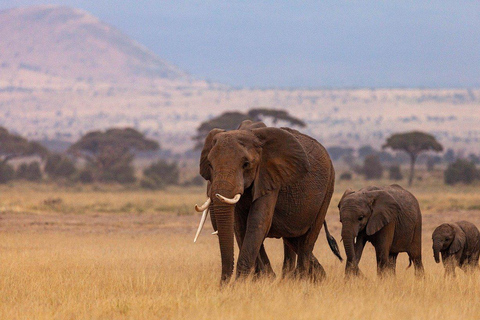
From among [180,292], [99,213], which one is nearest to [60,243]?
[180,292]

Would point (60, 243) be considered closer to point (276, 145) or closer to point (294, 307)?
point (276, 145)

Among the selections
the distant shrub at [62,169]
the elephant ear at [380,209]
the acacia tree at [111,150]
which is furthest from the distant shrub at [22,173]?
the elephant ear at [380,209]

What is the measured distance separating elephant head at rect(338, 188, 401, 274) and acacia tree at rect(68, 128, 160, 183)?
42834 mm

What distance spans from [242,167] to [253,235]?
28.7 inches

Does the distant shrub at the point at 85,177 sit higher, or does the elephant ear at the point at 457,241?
the elephant ear at the point at 457,241

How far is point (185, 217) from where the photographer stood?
27266 millimetres

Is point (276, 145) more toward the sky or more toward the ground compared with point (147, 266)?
more toward the sky

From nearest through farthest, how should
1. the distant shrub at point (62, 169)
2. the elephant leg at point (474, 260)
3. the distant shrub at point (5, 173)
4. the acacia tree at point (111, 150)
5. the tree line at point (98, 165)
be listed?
the elephant leg at point (474, 260)
the distant shrub at point (5, 173)
the tree line at point (98, 165)
the acacia tree at point (111, 150)
the distant shrub at point (62, 169)

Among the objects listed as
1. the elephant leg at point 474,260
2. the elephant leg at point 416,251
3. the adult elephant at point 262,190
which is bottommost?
the elephant leg at point 474,260

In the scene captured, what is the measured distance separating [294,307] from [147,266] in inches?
218

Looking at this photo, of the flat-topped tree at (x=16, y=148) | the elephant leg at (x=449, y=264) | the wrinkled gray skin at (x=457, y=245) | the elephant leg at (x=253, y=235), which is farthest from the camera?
the flat-topped tree at (x=16, y=148)

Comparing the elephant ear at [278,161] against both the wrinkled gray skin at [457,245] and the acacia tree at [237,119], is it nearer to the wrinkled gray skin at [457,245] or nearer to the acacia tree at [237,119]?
the wrinkled gray skin at [457,245]

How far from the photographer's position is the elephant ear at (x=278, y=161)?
9695mm

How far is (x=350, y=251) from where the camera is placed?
11484 mm
